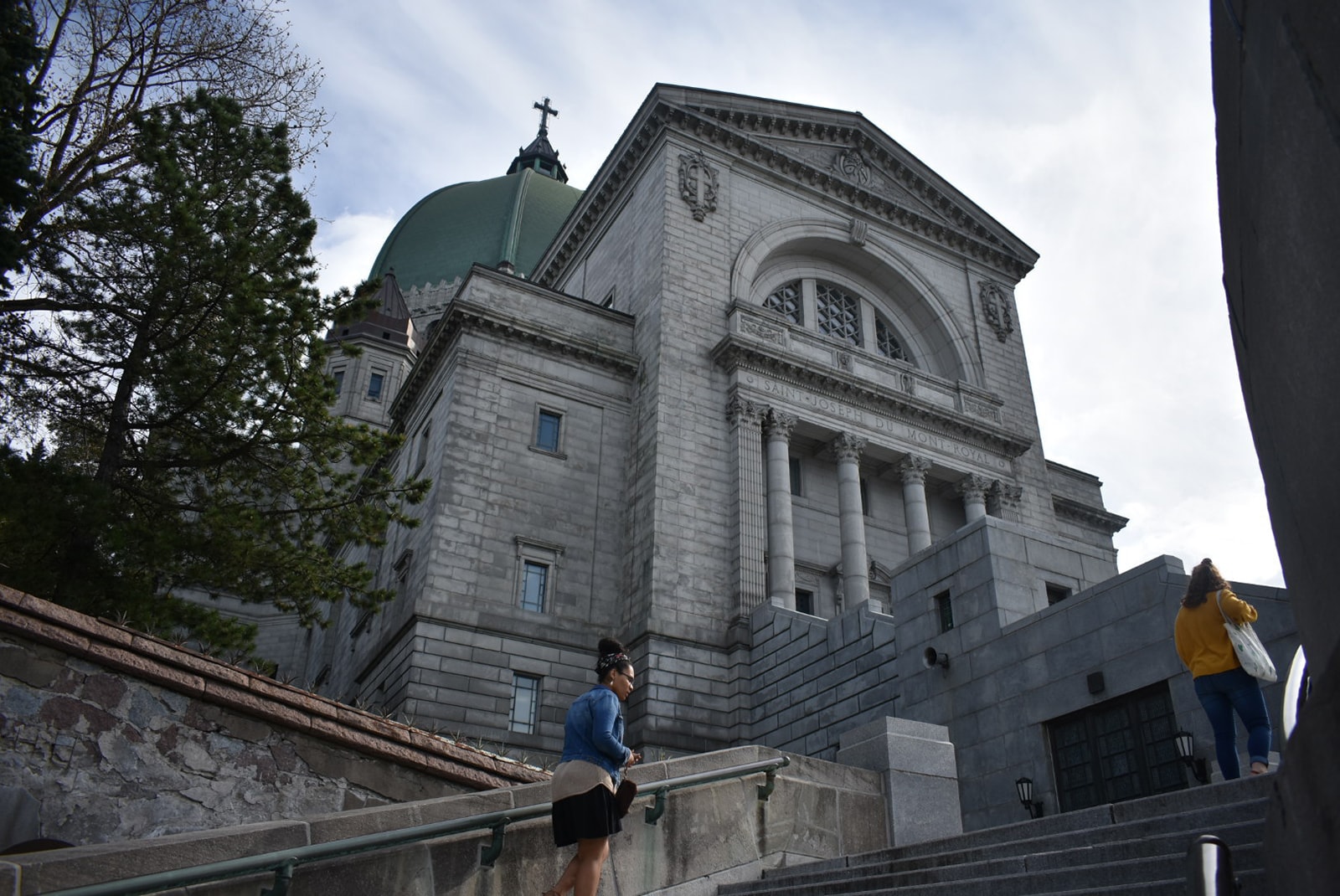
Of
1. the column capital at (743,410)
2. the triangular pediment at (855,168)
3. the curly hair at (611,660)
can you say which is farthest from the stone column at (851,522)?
the curly hair at (611,660)

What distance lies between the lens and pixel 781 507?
89.5 feet

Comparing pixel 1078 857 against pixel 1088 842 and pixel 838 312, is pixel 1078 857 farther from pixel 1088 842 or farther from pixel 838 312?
pixel 838 312

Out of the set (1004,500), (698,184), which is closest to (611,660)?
(698,184)

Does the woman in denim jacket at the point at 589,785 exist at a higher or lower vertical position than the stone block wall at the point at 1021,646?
lower

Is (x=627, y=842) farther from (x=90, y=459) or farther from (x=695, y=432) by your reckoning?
(x=695, y=432)

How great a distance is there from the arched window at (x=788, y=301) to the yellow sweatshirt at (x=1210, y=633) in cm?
2461

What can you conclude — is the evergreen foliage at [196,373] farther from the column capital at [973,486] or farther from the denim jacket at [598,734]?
the column capital at [973,486]

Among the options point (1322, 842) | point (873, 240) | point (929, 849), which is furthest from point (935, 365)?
point (1322, 842)

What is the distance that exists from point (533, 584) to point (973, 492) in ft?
44.4

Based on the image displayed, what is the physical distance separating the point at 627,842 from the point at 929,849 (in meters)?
2.39

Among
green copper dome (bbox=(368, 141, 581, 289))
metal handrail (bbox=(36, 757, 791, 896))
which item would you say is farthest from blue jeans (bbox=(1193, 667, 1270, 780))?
green copper dome (bbox=(368, 141, 581, 289))

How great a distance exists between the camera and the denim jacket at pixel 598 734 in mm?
6715

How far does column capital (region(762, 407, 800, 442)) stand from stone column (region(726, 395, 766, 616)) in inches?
9.5

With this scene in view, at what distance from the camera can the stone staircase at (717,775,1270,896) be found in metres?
5.78
